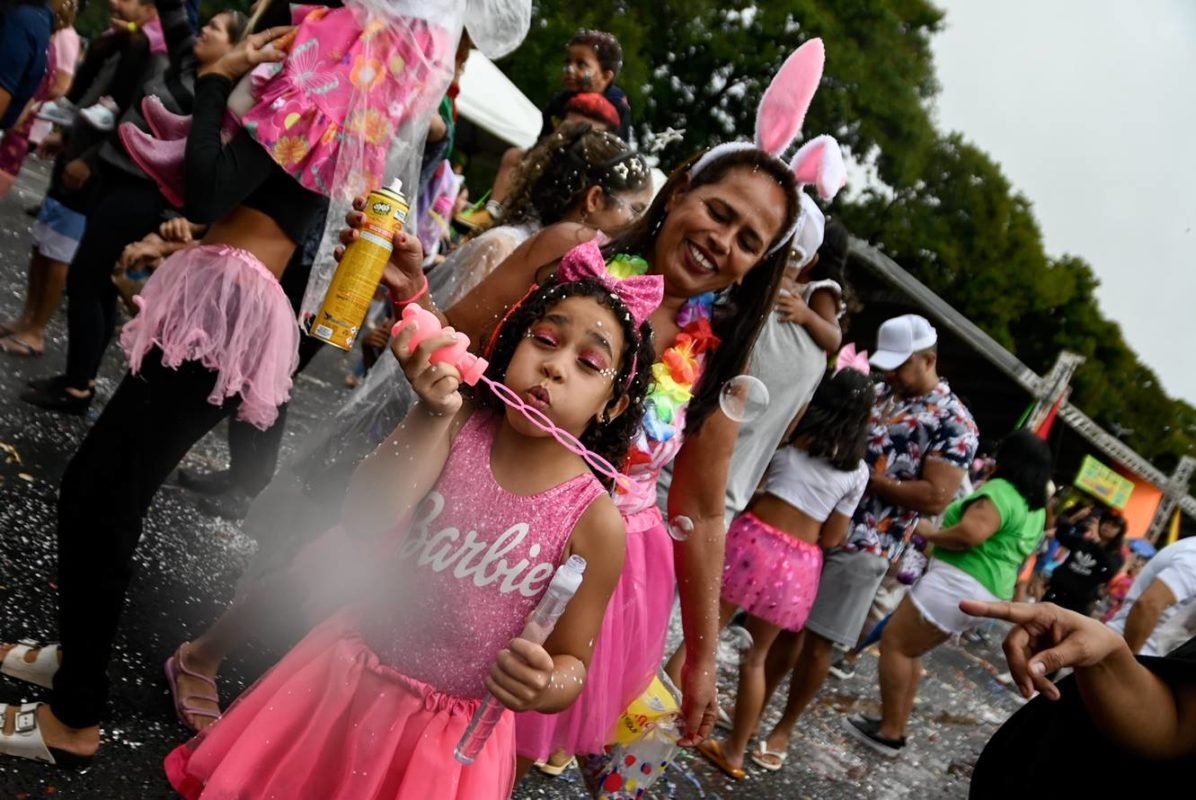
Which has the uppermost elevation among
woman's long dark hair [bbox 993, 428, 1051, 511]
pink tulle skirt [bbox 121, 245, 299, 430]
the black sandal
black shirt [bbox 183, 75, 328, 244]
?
woman's long dark hair [bbox 993, 428, 1051, 511]

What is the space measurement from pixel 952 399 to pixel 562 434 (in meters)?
3.18

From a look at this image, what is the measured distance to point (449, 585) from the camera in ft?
5.54

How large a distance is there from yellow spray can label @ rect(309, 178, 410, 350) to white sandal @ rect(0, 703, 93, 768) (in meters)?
1.10

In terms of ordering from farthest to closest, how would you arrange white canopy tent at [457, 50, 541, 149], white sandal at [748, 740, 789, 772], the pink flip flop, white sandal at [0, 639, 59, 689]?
1. white canopy tent at [457, 50, 541, 149]
2. white sandal at [748, 740, 789, 772]
3. the pink flip flop
4. white sandal at [0, 639, 59, 689]

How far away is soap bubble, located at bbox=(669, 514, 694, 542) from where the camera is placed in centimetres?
222

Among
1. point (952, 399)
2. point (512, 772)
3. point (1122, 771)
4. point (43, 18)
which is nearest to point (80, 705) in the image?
point (512, 772)

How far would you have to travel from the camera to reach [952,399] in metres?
4.39

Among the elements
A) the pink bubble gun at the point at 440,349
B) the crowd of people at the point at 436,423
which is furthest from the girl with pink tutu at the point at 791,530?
the pink bubble gun at the point at 440,349

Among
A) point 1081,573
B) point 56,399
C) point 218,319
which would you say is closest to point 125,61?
point 56,399

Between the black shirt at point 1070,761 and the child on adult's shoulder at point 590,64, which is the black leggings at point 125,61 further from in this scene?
the black shirt at point 1070,761

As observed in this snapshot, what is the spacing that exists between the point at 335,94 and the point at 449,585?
110 centimetres

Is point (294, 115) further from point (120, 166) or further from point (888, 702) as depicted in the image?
point (888, 702)

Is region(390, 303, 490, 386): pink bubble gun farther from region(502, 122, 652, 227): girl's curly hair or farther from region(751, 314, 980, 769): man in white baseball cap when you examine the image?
region(751, 314, 980, 769): man in white baseball cap

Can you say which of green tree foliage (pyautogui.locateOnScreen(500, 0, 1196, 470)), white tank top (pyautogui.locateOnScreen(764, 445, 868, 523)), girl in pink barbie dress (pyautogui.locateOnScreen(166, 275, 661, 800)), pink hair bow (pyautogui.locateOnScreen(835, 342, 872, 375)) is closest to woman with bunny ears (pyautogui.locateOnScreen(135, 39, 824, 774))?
girl in pink barbie dress (pyautogui.locateOnScreen(166, 275, 661, 800))
